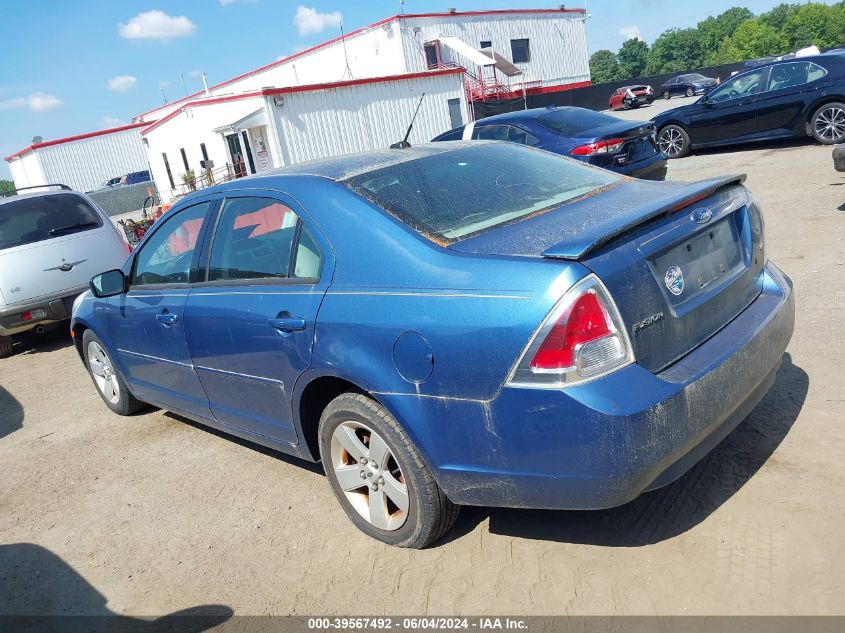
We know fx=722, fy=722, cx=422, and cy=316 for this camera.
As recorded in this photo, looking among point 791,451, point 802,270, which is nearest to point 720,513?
point 791,451

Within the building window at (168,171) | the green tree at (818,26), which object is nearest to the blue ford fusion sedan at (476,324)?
the building window at (168,171)

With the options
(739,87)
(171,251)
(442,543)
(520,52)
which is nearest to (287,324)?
(442,543)

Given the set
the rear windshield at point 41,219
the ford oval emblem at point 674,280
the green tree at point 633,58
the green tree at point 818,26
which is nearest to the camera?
the ford oval emblem at point 674,280

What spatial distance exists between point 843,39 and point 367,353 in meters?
137

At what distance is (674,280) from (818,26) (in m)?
138

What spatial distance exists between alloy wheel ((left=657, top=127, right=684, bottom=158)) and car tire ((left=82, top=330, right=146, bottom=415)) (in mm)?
11752

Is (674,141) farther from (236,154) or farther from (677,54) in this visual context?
(677,54)

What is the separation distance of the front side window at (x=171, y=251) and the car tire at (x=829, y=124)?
1151cm

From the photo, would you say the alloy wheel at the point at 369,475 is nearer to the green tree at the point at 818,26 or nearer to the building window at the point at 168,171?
the building window at the point at 168,171

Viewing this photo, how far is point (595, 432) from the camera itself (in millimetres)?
2449

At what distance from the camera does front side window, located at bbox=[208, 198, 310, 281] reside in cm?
344

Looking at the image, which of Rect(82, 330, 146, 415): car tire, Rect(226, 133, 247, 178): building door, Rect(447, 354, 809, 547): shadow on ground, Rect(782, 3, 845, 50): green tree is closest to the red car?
Rect(226, 133, 247, 178): building door

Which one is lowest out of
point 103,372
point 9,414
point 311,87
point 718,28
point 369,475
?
point 9,414

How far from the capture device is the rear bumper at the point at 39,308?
8004 mm
